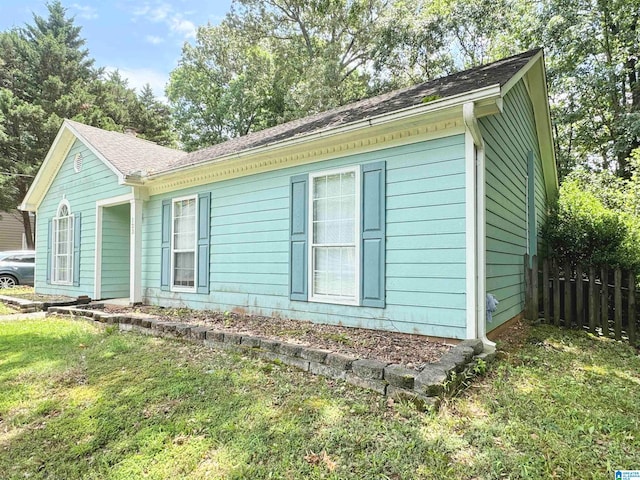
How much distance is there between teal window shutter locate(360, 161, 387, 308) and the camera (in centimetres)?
461

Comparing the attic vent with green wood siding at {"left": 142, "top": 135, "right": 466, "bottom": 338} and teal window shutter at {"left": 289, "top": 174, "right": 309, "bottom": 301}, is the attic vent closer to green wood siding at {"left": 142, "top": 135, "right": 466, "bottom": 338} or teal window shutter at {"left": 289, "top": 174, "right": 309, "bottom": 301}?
green wood siding at {"left": 142, "top": 135, "right": 466, "bottom": 338}

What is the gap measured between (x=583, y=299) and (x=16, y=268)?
1641 cm

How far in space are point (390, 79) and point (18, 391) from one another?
17389 millimetres

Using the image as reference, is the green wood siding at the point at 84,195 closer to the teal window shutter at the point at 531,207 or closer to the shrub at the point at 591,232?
the teal window shutter at the point at 531,207

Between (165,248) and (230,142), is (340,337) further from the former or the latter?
(230,142)

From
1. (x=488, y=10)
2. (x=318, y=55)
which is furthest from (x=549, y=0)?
(x=318, y=55)

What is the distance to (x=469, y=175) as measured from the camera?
13.1 feet

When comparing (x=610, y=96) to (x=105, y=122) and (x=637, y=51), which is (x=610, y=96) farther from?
(x=105, y=122)

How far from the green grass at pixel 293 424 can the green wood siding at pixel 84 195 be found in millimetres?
5474

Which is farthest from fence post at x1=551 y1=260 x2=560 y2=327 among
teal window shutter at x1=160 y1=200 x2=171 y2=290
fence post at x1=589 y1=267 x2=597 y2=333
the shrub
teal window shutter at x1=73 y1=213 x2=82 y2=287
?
teal window shutter at x1=73 y1=213 x2=82 y2=287

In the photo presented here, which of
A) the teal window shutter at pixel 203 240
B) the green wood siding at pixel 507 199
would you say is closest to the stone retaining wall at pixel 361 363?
the green wood siding at pixel 507 199

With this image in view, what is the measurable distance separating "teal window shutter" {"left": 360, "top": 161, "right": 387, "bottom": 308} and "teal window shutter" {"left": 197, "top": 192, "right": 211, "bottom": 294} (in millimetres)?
3383

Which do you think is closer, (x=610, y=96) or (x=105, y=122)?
(x=610, y=96)

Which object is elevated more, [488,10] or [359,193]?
[488,10]
